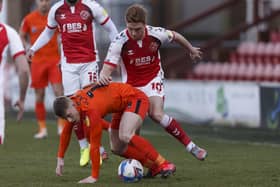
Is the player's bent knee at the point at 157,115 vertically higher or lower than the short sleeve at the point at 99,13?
lower

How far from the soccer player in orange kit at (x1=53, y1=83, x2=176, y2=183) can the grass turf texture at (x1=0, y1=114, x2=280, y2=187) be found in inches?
9.1

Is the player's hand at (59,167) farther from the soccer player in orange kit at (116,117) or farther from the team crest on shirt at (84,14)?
the team crest on shirt at (84,14)

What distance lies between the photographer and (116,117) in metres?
11.5

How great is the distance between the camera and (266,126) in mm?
19578

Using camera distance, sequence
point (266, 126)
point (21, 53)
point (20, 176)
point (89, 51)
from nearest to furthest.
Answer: point (21, 53) → point (20, 176) → point (89, 51) → point (266, 126)

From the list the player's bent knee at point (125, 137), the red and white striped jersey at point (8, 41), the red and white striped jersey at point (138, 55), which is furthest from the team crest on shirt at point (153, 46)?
the red and white striped jersey at point (8, 41)

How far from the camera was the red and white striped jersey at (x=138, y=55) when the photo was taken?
1156cm

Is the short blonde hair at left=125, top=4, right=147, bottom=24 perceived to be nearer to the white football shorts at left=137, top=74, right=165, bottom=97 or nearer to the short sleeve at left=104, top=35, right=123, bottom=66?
the short sleeve at left=104, top=35, right=123, bottom=66

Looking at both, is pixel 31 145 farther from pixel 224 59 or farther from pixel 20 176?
pixel 224 59

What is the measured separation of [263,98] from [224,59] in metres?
6.07

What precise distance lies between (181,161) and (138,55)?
7.38 feet

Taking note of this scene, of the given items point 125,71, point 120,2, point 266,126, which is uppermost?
point 120,2

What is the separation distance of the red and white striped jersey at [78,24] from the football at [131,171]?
2.72 m

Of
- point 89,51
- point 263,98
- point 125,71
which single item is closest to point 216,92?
point 263,98
